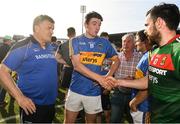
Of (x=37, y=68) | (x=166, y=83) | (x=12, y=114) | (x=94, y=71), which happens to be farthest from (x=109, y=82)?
(x=12, y=114)

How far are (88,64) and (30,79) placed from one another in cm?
129

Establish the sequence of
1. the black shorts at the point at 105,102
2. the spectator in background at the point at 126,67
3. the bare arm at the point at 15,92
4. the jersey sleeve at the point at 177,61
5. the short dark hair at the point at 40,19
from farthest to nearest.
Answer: the black shorts at the point at 105,102, the spectator in background at the point at 126,67, the short dark hair at the point at 40,19, the bare arm at the point at 15,92, the jersey sleeve at the point at 177,61

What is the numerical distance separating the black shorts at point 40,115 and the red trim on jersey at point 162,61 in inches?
82.2

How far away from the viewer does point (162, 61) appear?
362 centimetres

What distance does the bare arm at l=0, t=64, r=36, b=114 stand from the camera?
4625mm

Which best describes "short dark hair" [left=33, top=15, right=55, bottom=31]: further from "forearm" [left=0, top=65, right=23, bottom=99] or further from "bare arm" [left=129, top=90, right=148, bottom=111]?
"bare arm" [left=129, top=90, right=148, bottom=111]

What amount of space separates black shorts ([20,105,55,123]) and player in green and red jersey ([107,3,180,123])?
1.98 meters

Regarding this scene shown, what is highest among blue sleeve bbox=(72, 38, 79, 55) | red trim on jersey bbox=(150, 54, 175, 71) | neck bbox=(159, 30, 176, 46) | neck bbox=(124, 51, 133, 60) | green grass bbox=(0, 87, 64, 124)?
neck bbox=(159, 30, 176, 46)

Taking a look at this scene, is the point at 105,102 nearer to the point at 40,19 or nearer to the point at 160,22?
the point at 40,19

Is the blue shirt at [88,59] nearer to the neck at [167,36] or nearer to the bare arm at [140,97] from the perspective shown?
the bare arm at [140,97]

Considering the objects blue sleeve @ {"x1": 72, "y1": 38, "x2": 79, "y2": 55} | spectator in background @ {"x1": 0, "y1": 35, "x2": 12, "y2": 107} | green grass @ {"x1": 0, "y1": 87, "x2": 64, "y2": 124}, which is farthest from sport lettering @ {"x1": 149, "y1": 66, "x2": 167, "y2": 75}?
spectator in background @ {"x1": 0, "y1": 35, "x2": 12, "y2": 107}

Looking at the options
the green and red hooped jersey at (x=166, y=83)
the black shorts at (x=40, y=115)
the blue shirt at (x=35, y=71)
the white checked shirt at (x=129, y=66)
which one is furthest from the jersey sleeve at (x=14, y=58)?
the white checked shirt at (x=129, y=66)

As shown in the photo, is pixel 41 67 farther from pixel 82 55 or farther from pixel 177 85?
pixel 177 85

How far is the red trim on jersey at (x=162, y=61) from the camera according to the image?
3479 millimetres
